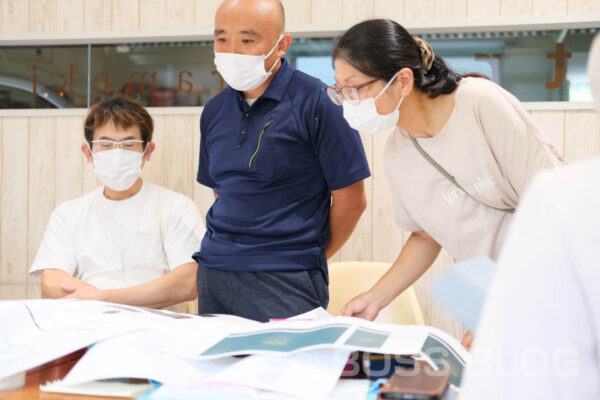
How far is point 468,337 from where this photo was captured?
1157mm

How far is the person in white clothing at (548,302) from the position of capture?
36 centimetres

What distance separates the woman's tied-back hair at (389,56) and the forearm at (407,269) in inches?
14.1

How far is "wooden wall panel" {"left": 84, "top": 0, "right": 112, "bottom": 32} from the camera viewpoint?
2723 mm

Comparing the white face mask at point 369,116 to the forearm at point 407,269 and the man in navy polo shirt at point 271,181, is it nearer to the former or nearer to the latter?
the man in navy polo shirt at point 271,181

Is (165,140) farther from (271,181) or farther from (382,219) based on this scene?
(271,181)

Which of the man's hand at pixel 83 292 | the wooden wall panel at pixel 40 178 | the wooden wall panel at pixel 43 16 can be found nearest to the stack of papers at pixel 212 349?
the man's hand at pixel 83 292

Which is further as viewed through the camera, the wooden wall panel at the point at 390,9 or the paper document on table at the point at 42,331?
the wooden wall panel at the point at 390,9

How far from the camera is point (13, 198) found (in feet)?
9.11

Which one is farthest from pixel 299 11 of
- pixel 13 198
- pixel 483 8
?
pixel 13 198

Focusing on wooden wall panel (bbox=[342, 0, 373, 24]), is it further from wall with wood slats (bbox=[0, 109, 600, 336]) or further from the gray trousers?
the gray trousers

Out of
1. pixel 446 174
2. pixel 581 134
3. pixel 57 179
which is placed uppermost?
pixel 581 134

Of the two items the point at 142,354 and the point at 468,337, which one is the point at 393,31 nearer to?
the point at 468,337

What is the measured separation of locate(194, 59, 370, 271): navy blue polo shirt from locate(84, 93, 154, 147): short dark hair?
2.07 ft

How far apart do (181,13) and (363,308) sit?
184 cm
